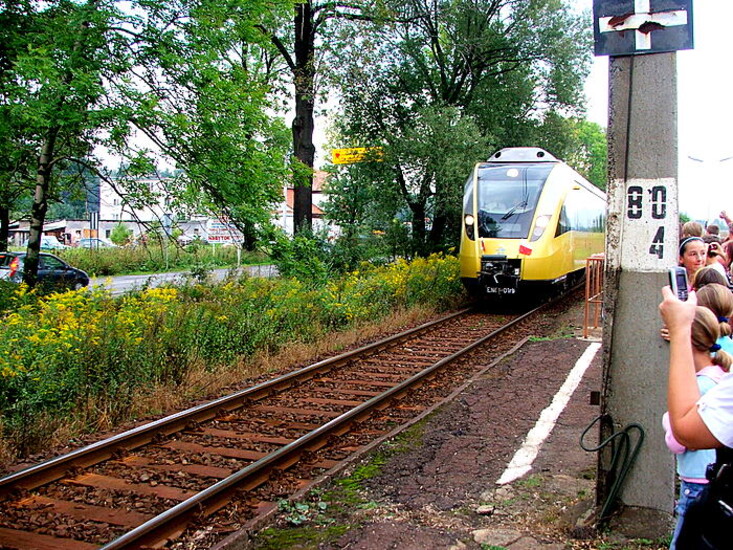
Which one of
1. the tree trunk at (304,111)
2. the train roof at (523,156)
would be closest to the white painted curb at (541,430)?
the train roof at (523,156)

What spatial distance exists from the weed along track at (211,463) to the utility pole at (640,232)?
2.50m

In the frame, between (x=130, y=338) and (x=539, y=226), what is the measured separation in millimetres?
9573

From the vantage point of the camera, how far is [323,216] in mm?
19500

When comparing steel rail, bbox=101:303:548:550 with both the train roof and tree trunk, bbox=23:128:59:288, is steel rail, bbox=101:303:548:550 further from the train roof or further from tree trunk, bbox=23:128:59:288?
the train roof

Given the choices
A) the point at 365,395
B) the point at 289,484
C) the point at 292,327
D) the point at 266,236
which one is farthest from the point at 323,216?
the point at 289,484

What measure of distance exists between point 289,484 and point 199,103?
7558 mm

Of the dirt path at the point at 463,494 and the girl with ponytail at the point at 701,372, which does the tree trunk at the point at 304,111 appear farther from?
the girl with ponytail at the point at 701,372

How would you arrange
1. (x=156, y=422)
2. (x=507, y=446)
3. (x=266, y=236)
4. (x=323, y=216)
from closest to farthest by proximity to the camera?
(x=507, y=446) → (x=156, y=422) → (x=266, y=236) → (x=323, y=216)

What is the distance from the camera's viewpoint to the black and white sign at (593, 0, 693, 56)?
402 centimetres

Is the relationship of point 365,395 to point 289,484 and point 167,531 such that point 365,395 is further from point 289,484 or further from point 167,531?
point 167,531

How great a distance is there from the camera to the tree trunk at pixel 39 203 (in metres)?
11.2

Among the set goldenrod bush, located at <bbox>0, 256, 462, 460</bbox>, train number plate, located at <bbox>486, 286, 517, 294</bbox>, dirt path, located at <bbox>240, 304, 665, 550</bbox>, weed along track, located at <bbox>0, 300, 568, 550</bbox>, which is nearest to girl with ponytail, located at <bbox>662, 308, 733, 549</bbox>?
dirt path, located at <bbox>240, 304, 665, 550</bbox>

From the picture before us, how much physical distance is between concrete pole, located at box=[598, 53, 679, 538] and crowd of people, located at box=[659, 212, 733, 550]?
114cm

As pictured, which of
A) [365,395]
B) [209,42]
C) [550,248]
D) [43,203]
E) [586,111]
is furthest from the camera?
[586,111]
